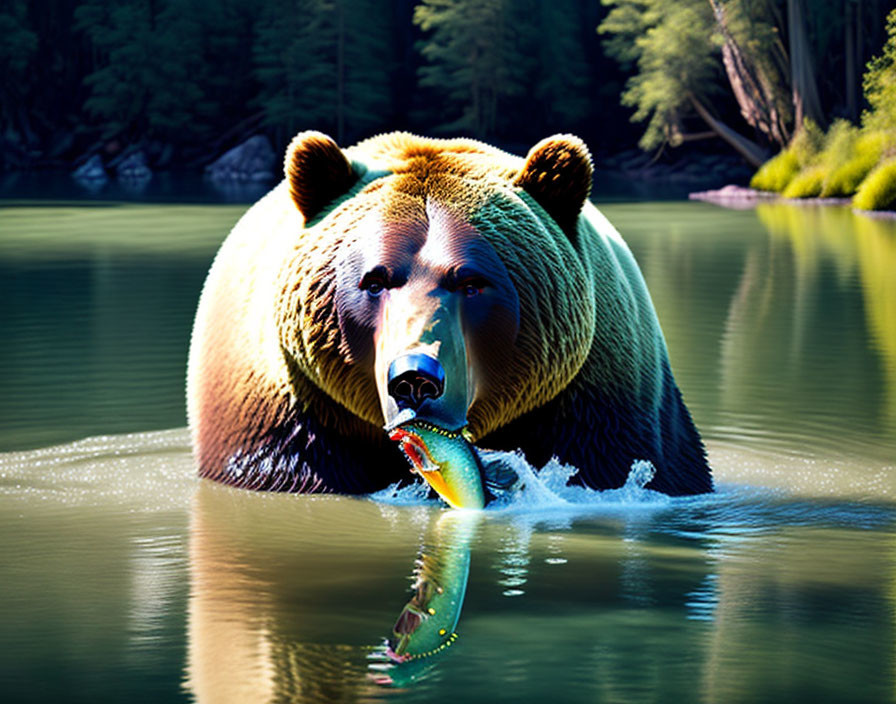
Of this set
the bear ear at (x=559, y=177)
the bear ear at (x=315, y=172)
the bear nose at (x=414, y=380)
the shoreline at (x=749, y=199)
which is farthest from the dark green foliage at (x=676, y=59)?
the bear nose at (x=414, y=380)

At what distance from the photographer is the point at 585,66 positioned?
58500 mm

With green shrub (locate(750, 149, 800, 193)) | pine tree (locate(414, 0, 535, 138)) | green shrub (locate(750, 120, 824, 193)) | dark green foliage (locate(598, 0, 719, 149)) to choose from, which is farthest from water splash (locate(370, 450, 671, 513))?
pine tree (locate(414, 0, 535, 138))

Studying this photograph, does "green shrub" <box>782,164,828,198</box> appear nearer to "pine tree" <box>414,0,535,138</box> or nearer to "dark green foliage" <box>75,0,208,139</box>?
Answer: "pine tree" <box>414,0,535,138</box>

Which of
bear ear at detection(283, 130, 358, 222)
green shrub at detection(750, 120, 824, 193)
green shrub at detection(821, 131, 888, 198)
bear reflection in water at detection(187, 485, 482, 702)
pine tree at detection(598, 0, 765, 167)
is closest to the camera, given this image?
bear reflection in water at detection(187, 485, 482, 702)

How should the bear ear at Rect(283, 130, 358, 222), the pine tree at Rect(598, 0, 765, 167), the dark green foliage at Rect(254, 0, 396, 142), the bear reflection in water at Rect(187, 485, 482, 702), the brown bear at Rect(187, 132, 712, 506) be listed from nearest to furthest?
the bear reflection in water at Rect(187, 485, 482, 702) < the brown bear at Rect(187, 132, 712, 506) < the bear ear at Rect(283, 130, 358, 222) < the pine tree at Rect(598, 0, 765, 167) < the dark green foliage at Rect(254, 0, 396, 142)

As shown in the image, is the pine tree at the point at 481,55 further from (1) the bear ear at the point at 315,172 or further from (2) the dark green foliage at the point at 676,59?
(1) the bear ear at the point at 315,172

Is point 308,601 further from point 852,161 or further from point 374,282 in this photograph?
point 852,161

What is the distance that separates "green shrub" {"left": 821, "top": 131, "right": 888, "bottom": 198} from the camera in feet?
109

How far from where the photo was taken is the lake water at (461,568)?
13.9ft

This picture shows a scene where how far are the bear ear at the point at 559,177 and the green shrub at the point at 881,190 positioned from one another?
2500 centimetres

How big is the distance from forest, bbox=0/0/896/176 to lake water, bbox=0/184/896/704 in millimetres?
43211

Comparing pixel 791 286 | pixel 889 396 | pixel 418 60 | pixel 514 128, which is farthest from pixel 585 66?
pixel 889 396

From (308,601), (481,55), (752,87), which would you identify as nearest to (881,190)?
(752,87)

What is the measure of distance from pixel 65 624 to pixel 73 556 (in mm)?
915
